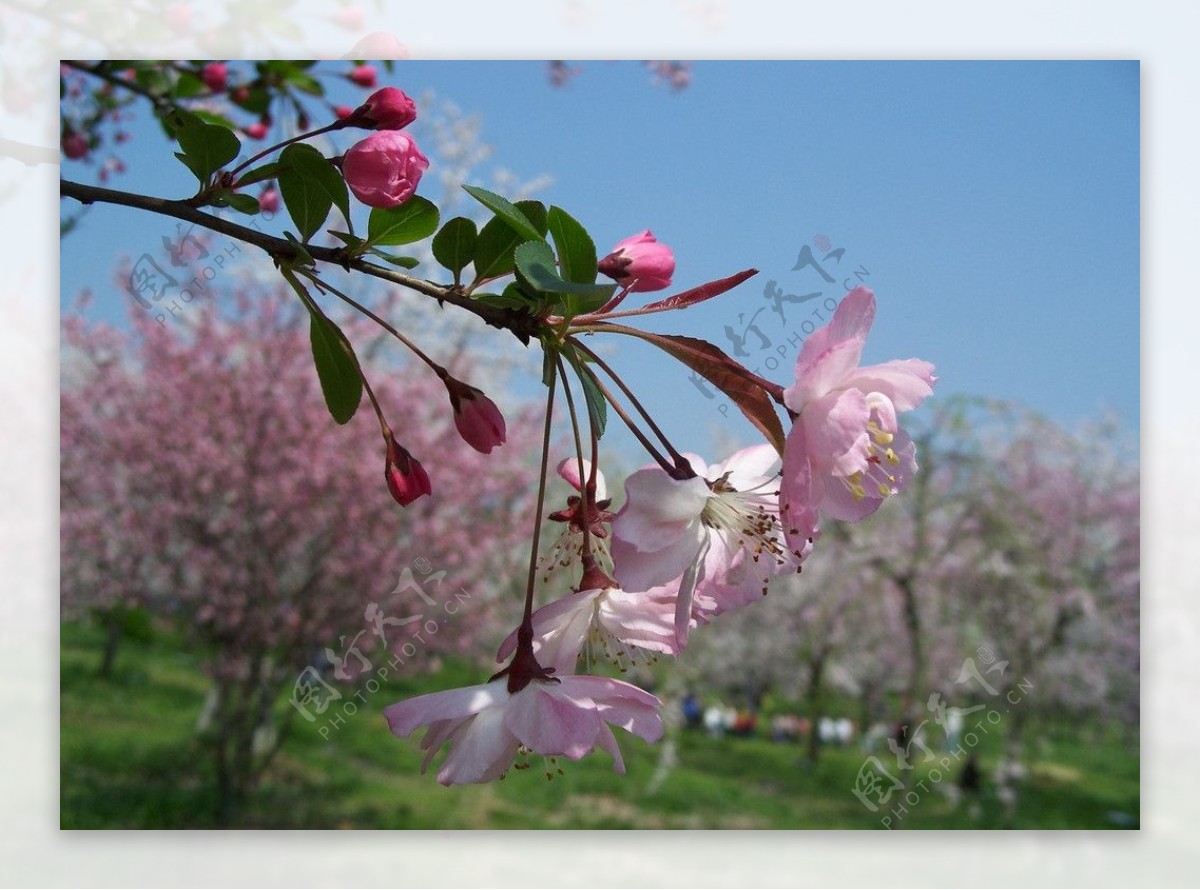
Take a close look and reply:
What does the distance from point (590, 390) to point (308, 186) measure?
181mm

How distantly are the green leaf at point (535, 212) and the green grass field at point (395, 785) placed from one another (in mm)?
3610

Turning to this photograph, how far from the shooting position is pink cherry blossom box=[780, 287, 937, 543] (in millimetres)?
384

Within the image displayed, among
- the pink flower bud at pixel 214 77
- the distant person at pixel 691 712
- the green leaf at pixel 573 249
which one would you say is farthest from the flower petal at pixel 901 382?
the distant person at pixel 691 712

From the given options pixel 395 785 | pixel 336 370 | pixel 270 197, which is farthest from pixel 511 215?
pixel 395 785

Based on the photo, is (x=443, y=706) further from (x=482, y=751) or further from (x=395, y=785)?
(x=395, y=785)

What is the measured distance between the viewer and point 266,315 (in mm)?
4137

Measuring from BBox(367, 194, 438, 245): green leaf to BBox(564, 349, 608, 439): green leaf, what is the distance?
0.15m

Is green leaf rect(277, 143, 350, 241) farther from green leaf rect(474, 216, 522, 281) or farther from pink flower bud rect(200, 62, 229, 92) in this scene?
pink flower bud rect(200, 62, 229, 92)

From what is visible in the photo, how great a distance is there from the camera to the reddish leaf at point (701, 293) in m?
0.40

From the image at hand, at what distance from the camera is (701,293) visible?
416 millimetres

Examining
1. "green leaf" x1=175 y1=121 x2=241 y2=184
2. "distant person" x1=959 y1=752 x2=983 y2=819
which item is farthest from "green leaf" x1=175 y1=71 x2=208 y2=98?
"distant person" x1=959 y1=752 x2=983 y2=819

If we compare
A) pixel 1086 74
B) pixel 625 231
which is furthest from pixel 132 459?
pixel 1086 74

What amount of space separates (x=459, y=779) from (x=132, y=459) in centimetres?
381

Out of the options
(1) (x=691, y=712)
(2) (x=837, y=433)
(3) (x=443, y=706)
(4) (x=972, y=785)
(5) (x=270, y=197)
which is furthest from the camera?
(1) (x=691, y=712)
